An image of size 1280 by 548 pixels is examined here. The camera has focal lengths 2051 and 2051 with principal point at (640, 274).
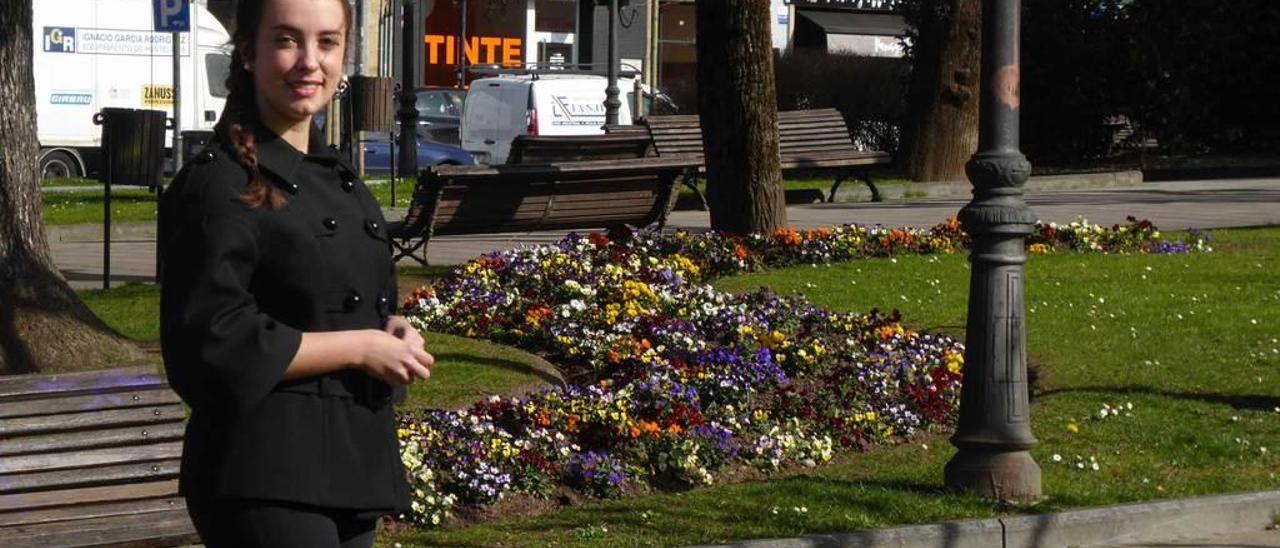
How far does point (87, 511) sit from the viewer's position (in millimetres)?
5543

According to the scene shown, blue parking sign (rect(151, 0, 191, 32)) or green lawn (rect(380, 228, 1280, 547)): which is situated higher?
blue parking sign (rect(151, 0, 191, 32))

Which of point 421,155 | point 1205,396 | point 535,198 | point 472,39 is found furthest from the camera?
point 472,39

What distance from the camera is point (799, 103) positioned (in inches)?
1178

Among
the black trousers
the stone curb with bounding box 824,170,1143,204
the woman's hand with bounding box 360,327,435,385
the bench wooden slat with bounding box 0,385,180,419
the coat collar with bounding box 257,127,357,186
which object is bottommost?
the stone curb with bounding box 824,170,1143,204

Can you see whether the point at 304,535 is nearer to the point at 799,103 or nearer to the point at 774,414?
the point at 774,414

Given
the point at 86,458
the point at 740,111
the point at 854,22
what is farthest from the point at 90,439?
the point at 854,22

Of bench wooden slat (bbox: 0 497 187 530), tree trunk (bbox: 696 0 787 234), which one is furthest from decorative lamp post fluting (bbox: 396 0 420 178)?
bench wooden slat (bbox: 0 497 187 530)

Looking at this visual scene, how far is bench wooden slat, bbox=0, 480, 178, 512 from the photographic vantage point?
5.51m

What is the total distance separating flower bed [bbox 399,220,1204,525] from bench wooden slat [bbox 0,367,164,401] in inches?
60.2

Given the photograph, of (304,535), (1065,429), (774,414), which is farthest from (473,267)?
(304,535)

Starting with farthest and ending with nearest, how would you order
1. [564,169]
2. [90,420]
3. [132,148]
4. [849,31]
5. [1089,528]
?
1. [849,31]
2. [564,169]
3. [132,148]
4. [1089,528]
5. [90,420]

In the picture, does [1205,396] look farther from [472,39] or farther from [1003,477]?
[472,39]

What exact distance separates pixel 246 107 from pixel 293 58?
0.42 feet

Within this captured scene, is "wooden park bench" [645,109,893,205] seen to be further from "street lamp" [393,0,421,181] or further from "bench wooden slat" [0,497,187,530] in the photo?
"bench wooden slat" [0,497,187,530]
